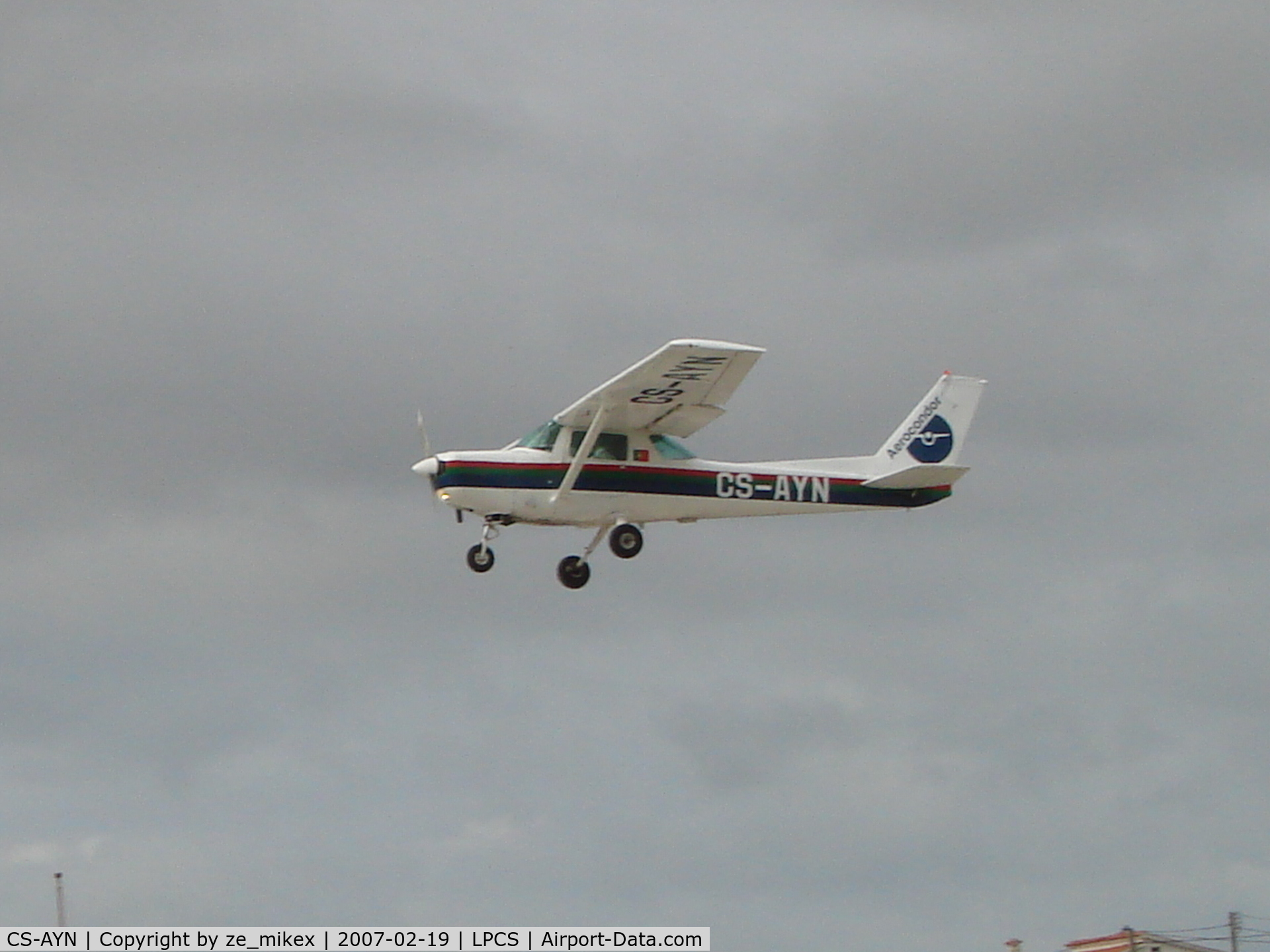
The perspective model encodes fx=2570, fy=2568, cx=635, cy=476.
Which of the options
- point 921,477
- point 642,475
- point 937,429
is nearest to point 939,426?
point 937,429

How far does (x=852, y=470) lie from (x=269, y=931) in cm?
1245

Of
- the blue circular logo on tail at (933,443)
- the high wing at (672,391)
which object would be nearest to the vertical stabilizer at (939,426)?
the blue circular logo on tail at (933,443)

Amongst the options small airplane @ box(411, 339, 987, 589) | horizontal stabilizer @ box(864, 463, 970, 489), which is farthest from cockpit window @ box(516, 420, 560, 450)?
horizontal stabilizer @ box(864, 463, 970, 489)

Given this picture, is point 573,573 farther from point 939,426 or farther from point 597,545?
point 939,426

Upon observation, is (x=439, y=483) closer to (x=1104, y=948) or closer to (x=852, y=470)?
(x=852, y=470)

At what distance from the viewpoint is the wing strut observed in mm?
39031

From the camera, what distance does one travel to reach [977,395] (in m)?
42.9

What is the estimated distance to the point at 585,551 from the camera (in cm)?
4056

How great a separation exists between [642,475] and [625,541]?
3.44 feet

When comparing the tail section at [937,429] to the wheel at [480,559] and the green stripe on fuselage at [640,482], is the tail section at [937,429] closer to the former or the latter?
the green stripe on fuselage at [640,482]

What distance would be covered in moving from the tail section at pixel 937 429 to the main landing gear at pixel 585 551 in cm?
442

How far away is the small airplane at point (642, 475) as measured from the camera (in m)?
38.7

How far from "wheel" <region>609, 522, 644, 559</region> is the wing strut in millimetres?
1146

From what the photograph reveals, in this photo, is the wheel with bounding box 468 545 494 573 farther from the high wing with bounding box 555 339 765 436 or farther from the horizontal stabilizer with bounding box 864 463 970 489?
the horizontal stabilizer with bounding box 864 463 970 489
